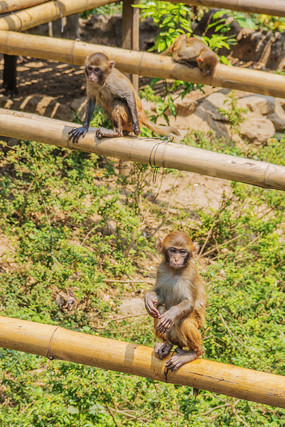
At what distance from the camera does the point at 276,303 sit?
8.15 metres

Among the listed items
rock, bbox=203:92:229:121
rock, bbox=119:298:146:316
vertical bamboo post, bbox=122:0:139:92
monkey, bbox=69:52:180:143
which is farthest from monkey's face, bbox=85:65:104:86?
rock, bbox=203:92:229:121

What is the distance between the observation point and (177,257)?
503 centimetres

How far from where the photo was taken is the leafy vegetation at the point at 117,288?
6.35m

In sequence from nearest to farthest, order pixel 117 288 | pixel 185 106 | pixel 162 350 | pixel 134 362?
1. pixel 134 362
2. pixel 162 350
3. pixel 117 288
4. pixel 185 106

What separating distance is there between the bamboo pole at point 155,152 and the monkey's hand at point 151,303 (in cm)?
119

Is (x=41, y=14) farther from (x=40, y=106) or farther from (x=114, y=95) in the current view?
(x=40, y=106)

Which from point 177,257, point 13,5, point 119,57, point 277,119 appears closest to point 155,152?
point 177,257

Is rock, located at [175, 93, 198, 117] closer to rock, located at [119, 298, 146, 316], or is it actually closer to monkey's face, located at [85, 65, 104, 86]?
rock, located at [119, 298, 146, 316]

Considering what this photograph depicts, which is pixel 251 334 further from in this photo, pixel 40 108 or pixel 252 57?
pixel 252 57

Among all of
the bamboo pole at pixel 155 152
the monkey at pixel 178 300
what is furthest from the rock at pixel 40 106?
the monkey at pixel 178 300

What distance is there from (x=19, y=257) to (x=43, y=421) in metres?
2.43

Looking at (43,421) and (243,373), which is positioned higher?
(243,373)

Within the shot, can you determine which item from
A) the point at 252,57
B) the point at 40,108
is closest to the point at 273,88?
the point at 40,108

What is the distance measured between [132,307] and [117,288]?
0.33m
